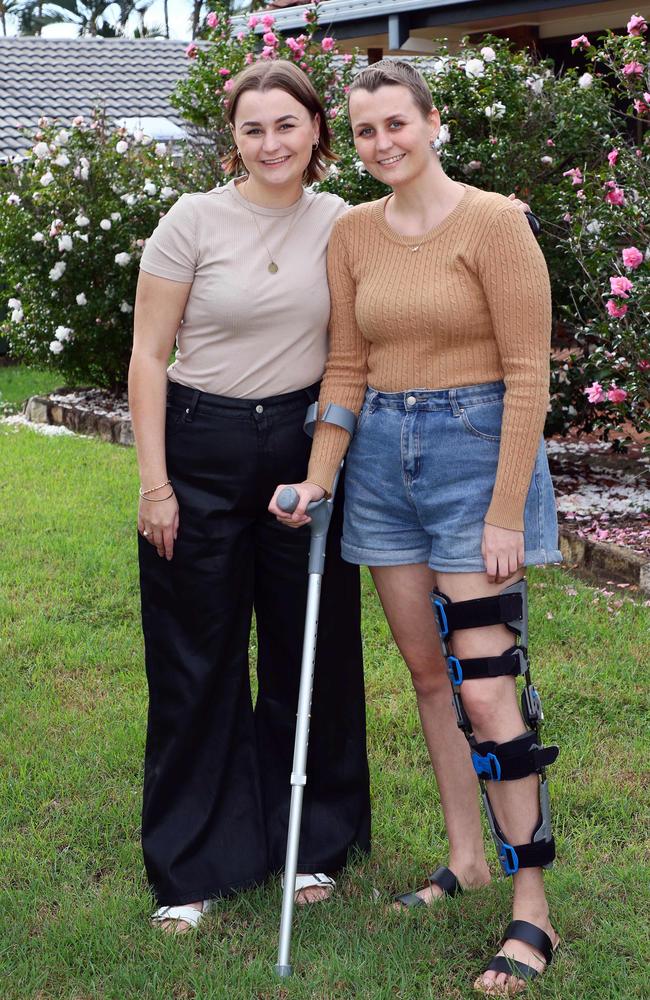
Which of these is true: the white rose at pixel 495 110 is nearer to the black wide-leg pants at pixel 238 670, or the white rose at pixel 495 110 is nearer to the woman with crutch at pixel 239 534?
the woman with crutch at pixel 239 534

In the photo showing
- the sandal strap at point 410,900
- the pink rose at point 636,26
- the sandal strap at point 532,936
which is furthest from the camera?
the pink rose at point 636,26

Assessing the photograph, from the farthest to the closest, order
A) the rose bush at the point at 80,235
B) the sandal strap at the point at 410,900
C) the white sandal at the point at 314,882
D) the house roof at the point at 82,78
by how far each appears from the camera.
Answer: the house roof at the point at 82,78 < the rose bush at the point at 80,235 < the white sandal at the point at 314,882 < the sandal strap at the point at 410,900

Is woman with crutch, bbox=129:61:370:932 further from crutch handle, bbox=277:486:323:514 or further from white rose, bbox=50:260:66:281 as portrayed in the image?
white rose, bbox=50:260:66:281

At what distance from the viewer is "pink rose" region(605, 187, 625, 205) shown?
20.4 ft

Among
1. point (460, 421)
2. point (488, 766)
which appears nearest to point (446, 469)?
point (460, 421)

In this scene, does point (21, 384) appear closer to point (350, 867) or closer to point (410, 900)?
point (350, 867)

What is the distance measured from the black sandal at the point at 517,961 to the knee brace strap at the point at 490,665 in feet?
2.02

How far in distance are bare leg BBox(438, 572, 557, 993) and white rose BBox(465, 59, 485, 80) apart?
5.07 metres

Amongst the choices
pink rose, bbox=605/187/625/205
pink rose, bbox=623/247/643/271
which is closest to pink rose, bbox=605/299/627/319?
pink rose, bbox=623/247/643/271

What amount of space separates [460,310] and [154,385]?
78cm

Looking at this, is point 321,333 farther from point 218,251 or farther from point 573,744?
point 573,744

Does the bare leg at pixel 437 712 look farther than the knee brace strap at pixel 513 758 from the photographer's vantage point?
→ Yes

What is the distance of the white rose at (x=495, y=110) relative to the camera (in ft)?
23.4

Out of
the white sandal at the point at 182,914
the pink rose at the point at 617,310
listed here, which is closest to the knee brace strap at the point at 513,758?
the white sandal at the point at 182,914
